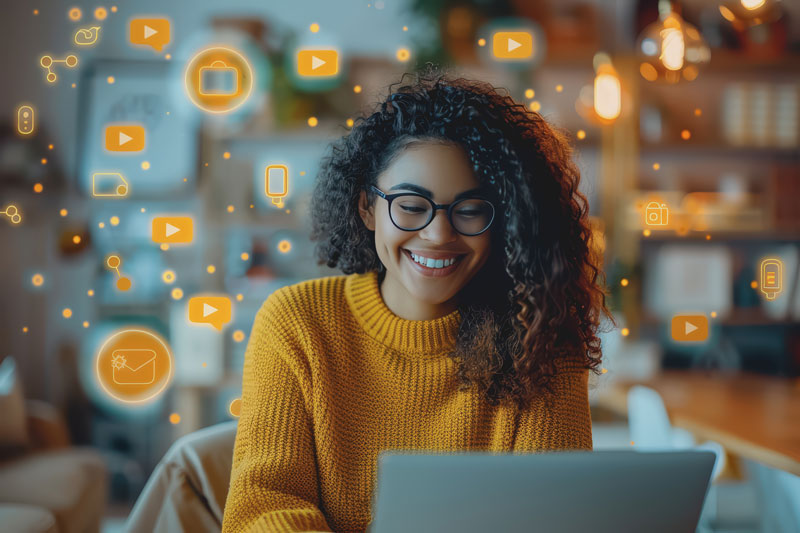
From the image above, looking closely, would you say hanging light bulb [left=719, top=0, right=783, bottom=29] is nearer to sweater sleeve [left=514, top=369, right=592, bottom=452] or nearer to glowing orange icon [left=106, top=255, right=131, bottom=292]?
sweater sleeve [left=514, top=369, right=592, bottom=452]

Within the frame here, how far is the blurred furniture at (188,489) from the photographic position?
104 cm

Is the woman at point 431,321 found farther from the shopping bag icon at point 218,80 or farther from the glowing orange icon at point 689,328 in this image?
the shopping bag icon at point 218,80

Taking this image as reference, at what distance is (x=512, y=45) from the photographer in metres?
3.04

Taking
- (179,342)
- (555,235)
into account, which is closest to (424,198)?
(555,235)

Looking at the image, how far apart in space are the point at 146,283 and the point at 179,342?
31 cm

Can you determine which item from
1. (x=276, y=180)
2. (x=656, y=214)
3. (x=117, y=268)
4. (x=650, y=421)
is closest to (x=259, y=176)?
(x=117, y=268)

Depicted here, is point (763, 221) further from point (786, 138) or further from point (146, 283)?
point (146, 283)

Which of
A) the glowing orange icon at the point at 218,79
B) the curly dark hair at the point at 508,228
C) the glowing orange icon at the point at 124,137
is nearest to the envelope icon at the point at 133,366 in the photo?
the glowing orange icon at the point at 124,137

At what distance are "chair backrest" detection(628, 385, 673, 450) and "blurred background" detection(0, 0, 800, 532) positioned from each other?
26.6 inches

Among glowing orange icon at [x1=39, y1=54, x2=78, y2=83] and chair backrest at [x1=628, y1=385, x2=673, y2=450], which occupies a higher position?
glowing orange icon at [x1=39, y1=54, x2=78, y2=83]

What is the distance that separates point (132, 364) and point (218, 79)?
1.22 meters

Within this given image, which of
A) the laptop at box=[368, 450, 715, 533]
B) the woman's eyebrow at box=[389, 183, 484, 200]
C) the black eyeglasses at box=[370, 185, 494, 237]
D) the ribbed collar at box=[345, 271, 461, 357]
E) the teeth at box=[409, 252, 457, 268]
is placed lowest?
the laptop at box=[368, 450, 715, 533]

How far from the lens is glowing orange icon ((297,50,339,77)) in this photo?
2174 millimetres

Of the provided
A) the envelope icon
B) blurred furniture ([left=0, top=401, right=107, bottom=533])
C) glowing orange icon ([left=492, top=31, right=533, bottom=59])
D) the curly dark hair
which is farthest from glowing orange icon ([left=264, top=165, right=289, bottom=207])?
glowing orange icon ([left=492, top=31, right=533, bottom=59])
